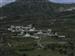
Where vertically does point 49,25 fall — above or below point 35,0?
below

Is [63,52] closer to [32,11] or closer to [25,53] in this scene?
[25,53]

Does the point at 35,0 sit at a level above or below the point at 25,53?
above

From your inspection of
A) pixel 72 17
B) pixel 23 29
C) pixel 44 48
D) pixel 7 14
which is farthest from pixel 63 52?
pixel 7 14

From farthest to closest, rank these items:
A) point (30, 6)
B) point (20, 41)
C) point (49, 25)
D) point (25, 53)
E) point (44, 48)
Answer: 1. point (30, 6)
2. point (49, 25)
3. point (20, 41)
4. point (44, 48)
5. point (25, 53)

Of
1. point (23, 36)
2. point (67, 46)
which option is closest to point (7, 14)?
point (23, 36)

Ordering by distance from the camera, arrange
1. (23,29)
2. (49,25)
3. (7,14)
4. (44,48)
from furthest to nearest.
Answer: (7,14), (49,25), (23,29), (44,48)

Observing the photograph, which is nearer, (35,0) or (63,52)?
(63,52)

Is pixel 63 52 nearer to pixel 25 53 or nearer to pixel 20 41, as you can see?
pixel 25 53

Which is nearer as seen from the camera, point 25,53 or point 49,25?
point 25,53

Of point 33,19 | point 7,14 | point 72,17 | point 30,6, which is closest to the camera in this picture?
point 33,19
